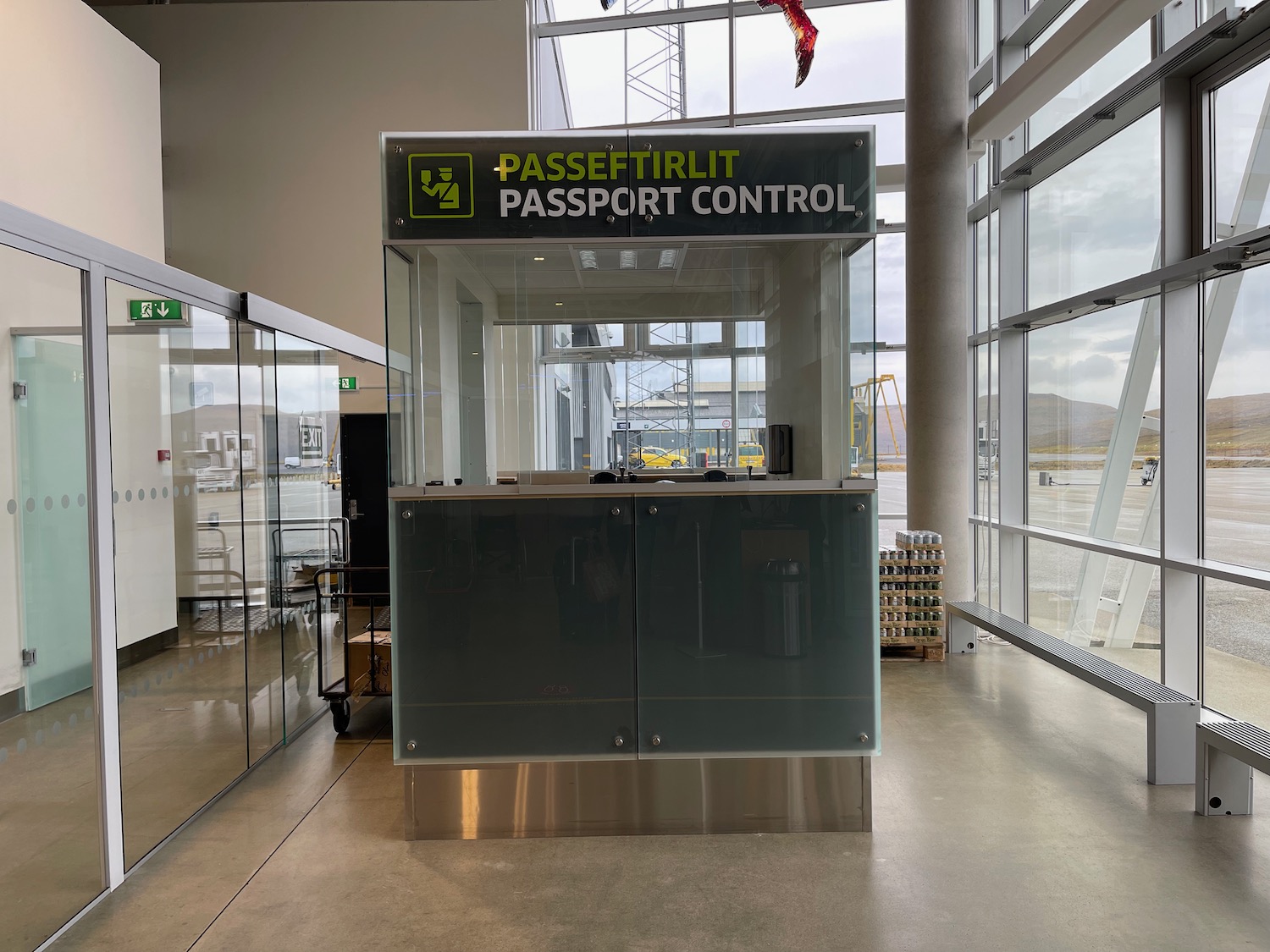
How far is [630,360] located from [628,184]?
0.79 metres

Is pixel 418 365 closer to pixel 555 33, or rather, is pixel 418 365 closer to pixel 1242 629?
pixel 1242 629

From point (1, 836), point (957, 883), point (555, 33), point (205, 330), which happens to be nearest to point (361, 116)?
point (555, 33)

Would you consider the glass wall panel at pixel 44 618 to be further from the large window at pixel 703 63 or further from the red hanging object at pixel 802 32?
the large window at pixel 703 63

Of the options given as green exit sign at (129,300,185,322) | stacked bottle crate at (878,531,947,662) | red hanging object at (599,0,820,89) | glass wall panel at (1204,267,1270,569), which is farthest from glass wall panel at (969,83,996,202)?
green exit sign at (129,300,185,322)

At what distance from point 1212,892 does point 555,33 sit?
10413 millimetres

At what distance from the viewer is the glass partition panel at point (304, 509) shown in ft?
16.1

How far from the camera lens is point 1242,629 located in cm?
468

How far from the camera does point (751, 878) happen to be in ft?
10.6

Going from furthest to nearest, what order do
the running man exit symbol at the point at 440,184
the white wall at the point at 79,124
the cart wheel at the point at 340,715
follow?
the white wall at the point at 79,124
the cart wheel at the point at 340,715
the running man exit symbol at the point at 440,184

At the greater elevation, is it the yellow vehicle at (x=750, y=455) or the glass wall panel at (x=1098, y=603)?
the yellow vehicle at (x=750, y=455)

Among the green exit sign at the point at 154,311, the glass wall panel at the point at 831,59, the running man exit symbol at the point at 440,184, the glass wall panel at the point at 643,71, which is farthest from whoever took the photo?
the glass wall panel at the point at 643,71

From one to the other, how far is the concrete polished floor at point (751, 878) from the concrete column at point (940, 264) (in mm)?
3223

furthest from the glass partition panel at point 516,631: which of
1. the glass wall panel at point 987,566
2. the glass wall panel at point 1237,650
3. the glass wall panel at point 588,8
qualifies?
the glass wall panel at point 588,8

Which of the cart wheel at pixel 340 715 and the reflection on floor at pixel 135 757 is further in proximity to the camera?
Answer: the cart wheel at pixel 340 715
